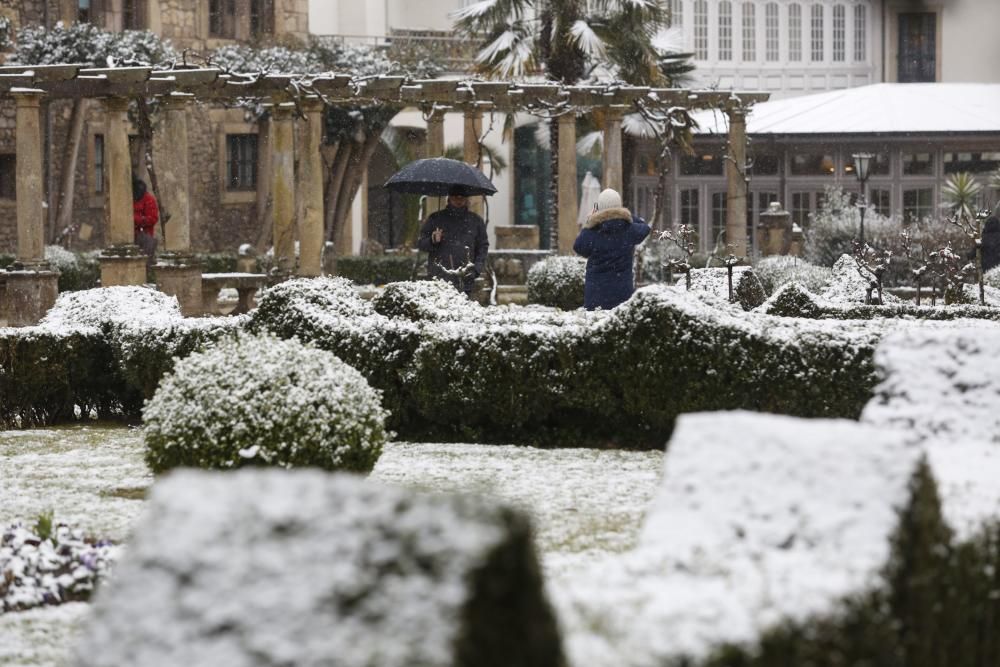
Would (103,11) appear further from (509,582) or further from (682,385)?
(509,582)

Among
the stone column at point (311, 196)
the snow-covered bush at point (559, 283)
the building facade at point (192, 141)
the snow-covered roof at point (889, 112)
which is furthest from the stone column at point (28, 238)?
the snow-covered roof at point (889, 112)

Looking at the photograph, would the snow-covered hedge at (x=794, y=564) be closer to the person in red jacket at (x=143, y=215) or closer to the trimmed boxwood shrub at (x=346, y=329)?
the trimmed boxwood shrub at (x=346, y=329)

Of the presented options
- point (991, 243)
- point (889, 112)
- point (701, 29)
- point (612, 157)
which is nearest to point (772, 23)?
point (701, 29)

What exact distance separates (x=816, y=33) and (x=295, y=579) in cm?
3811

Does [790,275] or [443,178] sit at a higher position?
[443,178]

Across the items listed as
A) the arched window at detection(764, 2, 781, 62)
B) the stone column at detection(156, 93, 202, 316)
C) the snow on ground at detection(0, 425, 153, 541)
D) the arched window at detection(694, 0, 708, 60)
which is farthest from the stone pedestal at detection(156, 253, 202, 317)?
the arched window at detection(764, 2, 781, 62)

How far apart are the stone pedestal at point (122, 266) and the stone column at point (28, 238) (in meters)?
0.63

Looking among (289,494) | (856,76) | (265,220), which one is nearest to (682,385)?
(289,494)

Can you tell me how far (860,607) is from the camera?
360 centimetres

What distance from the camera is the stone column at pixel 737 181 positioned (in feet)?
80.7

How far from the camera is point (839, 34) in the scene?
131 ft

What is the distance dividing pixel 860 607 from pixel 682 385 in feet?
24.4

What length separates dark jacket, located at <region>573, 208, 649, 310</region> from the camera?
1357 centimetres

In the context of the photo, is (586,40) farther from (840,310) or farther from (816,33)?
(816,33)
